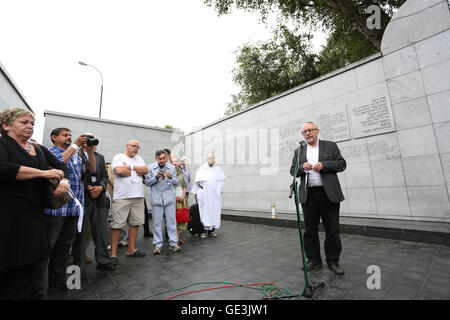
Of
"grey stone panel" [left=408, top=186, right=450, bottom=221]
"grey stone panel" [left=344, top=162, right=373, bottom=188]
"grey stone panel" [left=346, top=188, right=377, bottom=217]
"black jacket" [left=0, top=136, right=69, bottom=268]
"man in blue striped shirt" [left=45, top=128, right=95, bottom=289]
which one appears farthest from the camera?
"grey stone panel" [left=344, top=162, right=373, bottom=188]

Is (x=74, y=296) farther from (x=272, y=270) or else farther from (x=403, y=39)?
(x=403, y=39)

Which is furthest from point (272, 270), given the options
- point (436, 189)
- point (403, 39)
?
point (403, 39)

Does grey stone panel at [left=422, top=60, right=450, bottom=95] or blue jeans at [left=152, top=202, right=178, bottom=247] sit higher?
grey stone panel at [left=422, top=60, right=450, bottom=95]

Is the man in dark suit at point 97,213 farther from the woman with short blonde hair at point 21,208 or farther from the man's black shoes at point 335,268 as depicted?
the man's black shoes at point 335,268

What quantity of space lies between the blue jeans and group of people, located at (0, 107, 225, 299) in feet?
Result: 0.06

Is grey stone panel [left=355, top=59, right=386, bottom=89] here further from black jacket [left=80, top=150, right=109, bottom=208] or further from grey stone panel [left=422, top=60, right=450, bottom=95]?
black jacket [left=80, top=150, right=109, bottom=208]

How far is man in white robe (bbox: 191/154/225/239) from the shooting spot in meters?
5.18

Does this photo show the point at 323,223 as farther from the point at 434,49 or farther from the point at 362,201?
the point at 434,49

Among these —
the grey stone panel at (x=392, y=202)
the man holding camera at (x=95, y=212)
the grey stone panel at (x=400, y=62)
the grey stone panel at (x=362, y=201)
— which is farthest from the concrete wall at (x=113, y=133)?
the grey stone panel at (x=400, y=62)

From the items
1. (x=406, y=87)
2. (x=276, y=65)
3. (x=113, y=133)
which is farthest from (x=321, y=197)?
(x=276, y=65)

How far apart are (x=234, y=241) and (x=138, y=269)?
2097mm

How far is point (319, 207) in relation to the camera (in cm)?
281

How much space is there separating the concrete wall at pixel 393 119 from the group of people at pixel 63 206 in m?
4.47

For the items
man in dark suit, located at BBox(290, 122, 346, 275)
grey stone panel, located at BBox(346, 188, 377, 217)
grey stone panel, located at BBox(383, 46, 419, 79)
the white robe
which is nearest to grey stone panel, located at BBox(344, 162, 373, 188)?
grey stone panel, located at BBox(346, 188, 377, 217)
